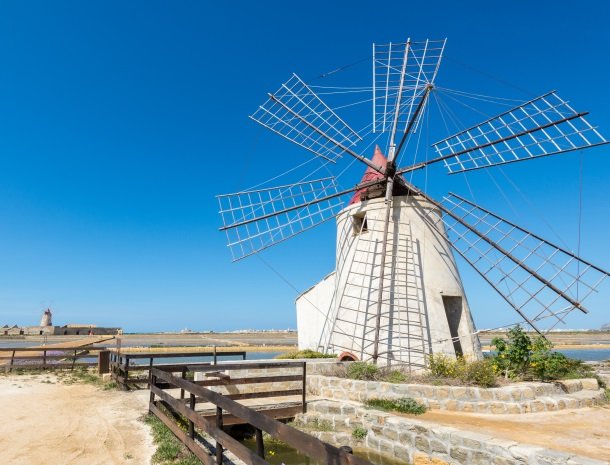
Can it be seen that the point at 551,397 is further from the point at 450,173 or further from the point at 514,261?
the point at 450,173

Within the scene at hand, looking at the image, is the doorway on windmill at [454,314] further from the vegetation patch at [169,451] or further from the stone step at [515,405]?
the vegetation patch at [169,451]

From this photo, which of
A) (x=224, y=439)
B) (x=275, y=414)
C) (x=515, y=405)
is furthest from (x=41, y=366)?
(x=515, y=405)

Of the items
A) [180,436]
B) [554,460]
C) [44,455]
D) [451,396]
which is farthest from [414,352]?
[44,455]

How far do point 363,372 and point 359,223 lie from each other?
19.1 ft

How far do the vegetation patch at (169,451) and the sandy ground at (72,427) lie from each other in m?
0.12

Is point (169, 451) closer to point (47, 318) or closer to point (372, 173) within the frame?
point (372, 173)

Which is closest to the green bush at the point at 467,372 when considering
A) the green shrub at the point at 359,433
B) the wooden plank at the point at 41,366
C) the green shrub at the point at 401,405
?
the green shrub at the point at 401,405

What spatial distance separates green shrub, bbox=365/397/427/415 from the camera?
791cm

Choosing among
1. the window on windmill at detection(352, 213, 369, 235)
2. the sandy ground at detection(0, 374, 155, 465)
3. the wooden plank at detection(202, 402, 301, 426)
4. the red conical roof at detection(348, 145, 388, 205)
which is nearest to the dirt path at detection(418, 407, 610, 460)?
the wooden plank at detection(202, 402, 301, 426)

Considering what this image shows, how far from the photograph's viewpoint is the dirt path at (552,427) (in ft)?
18.4

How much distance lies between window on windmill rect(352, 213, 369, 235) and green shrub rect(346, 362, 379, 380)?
4.91 metres

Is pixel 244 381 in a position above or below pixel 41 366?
above

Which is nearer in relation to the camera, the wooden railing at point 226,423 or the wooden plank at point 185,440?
the wooden railing at point 226,423

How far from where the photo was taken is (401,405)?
318 inches
